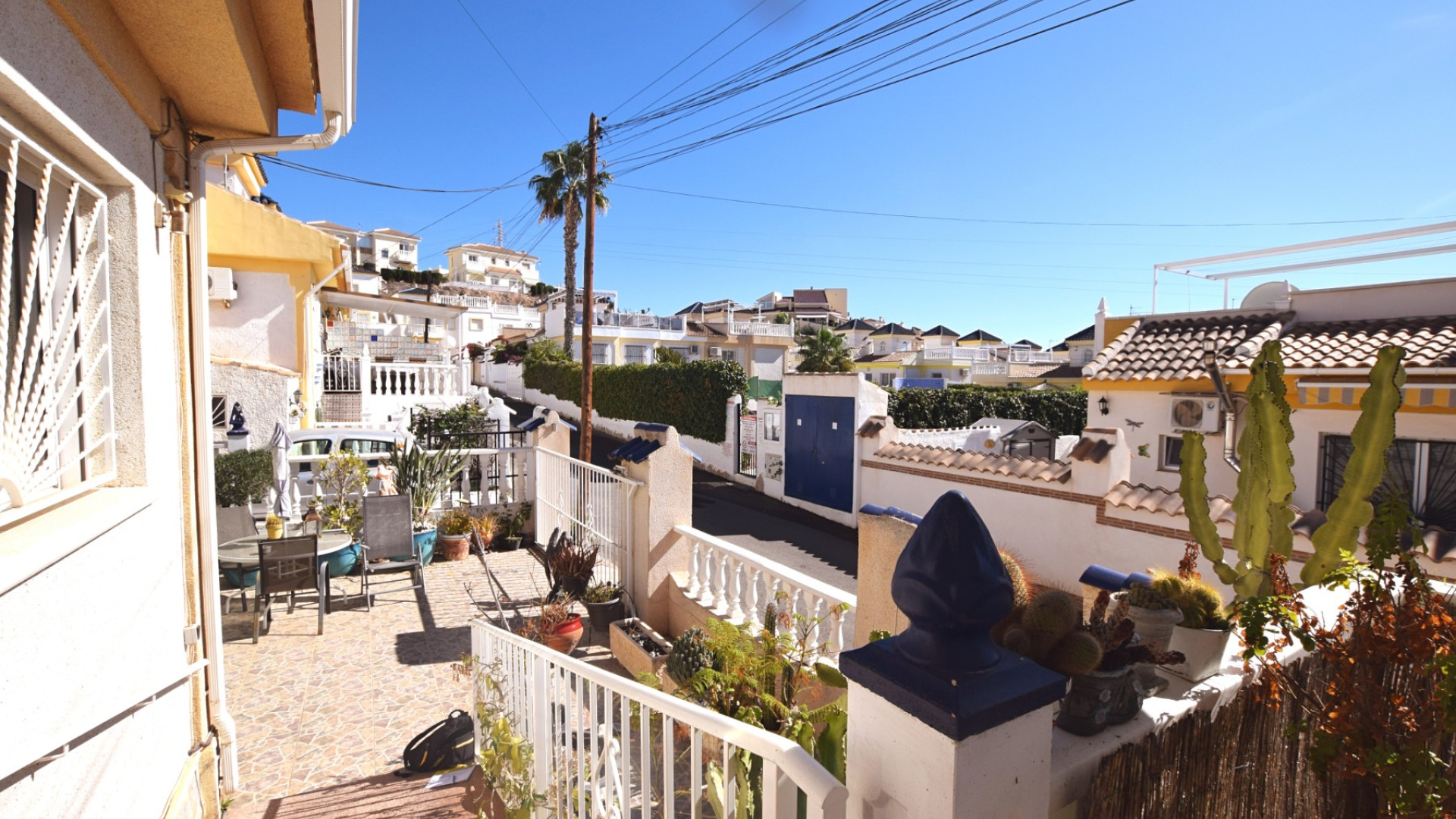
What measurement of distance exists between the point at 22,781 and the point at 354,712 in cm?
315

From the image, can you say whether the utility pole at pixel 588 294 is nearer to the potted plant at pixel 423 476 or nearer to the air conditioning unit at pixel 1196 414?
the potted plant at pixel 423 476

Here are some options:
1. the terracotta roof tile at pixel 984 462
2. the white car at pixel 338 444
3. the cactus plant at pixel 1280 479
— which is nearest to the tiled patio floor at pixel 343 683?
the white car at pixel 338 444

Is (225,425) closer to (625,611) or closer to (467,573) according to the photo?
Result: (467,573)

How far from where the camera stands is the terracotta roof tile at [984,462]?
9242mm

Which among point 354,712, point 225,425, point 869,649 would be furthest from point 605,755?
point 225,425

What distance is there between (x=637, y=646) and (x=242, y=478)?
21.7 ft

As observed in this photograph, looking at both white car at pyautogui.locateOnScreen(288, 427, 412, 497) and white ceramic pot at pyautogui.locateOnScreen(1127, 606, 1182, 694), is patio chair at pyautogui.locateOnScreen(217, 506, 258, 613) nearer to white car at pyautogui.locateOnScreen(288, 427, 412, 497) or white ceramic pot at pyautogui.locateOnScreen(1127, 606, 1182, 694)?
white car at pyautogui.locateOnScreen(288, 427, 412, 497)

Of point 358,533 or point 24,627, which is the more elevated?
point 24,627

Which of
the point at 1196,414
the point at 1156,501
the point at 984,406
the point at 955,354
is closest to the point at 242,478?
the point at 1156,501

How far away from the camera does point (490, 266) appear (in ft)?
277

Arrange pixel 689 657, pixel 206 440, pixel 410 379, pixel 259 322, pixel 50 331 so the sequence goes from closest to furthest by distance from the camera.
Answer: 1. pixel 50 331
2. pixel 206 440
3. pixel 689 657
4. pixel 259 322
5. pixel 410 379

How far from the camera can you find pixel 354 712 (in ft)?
15.0

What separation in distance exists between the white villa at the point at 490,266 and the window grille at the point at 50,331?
76.3 m

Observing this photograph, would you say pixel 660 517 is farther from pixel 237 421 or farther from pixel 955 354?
pixel 955 354
